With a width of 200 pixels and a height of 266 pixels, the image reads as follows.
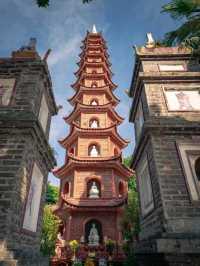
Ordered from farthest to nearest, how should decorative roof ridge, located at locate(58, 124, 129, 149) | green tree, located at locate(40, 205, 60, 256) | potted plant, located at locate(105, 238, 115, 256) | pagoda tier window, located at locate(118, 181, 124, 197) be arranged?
decorative roof ridge, located at locate(58, 124, 129, 149) < pagoda tier window, located at locate(118, 181, 124, 197) < green tree, located at locate(40, 205, 60, 256) < potted plant, located at locate(105, 238, 115, 256)

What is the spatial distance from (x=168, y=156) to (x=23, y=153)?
4.56 meters

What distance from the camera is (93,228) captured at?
670 inches

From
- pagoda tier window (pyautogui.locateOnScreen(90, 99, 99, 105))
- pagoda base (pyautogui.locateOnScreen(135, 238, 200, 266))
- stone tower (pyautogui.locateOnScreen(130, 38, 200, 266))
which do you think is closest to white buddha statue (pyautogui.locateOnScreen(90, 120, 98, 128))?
pagoda tier window (pyautogui.locateOnScreen(90, 99, 99, 105))

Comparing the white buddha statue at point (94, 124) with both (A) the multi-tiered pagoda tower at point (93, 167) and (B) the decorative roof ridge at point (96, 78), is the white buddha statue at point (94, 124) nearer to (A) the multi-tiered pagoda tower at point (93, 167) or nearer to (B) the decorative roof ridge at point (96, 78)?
(A) the multi-tiered pagoda tower at point (93, 167)

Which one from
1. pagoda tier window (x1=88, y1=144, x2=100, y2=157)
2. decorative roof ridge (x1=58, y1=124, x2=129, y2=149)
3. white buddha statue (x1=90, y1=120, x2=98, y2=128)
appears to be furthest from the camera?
white buddha statue (x1=90, y1=120, x2=98, y2=128)

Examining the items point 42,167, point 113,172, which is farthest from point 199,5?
point 113,172

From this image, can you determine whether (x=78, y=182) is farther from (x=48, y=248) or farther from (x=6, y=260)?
(x=6, y=260)

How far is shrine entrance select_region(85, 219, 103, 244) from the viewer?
17.0 meters

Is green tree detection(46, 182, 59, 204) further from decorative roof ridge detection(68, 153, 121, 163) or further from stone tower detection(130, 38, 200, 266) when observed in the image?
stone tower detection(130, 38, 200, 266)

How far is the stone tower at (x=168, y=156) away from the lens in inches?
240

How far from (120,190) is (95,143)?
4.78 meters

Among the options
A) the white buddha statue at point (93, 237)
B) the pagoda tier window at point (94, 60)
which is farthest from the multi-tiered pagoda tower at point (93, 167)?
the pagoda tier window at point (94, 60)

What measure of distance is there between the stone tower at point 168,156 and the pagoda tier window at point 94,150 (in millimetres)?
10038

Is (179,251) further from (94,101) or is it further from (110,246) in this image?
(94,101)
